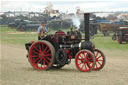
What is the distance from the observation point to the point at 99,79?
285 inches

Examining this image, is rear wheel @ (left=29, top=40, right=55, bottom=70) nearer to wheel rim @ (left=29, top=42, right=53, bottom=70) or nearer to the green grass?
wheel rim @ (left=29, top=42, right=53, bottom=70)

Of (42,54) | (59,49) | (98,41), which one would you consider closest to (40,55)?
(42,54)

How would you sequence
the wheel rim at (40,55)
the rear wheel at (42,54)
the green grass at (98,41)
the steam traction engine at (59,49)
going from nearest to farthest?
the steam traction engine at (59,49) < the rear wheel at (42,54) < the wheel rim at (40,55) < the green grass at (98,41)

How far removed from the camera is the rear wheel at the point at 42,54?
8.92 meters

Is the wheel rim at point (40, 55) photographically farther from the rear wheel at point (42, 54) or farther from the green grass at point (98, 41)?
the green grass at point (98, 41)

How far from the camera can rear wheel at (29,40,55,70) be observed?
8.92 meters

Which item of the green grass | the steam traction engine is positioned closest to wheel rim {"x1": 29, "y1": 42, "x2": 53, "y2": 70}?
the steam traction engine

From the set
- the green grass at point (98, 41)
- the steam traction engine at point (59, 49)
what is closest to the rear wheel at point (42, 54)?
the steam traction engine at point (59, 49)

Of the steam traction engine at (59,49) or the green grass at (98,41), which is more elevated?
the steam traction engine at (59,49)

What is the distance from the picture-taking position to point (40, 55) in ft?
30.2

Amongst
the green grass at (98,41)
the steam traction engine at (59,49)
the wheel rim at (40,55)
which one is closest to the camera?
the steam traction engine at (59,49)

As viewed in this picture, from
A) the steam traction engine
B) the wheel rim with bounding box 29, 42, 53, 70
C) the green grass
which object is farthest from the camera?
the green grass

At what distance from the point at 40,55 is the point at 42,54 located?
8 cm

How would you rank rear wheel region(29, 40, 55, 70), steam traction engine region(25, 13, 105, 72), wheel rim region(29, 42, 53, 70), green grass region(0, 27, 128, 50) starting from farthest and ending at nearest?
green grass region(0, 27, 128, 50) < wheel rim region(29, 42, 53, 70) < rear wheel region(29, 40, 55, 70) < steam traction engine region(25, 13, 105, 72)
